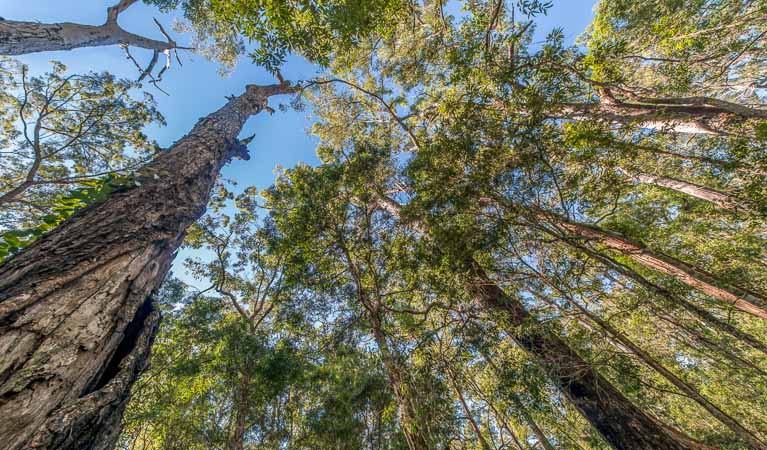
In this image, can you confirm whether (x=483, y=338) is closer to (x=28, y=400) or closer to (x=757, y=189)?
(x=757, y=189)

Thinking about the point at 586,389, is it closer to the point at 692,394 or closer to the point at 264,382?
the point at 692,394

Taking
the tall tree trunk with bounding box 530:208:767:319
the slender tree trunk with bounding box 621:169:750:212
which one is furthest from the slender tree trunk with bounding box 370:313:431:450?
the slender tree trunk with bounding box 621:169:750:212

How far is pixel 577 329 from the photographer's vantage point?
5051 mm

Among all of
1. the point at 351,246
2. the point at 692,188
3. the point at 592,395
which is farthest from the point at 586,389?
the point at 692,188

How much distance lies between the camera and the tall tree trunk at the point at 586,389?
3.47m

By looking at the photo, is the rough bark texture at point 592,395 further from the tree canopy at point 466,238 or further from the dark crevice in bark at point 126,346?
the dark crevice in bark at point 126,346

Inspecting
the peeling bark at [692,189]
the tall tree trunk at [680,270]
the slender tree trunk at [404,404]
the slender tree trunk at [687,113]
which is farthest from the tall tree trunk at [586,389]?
the slender tree trunk at [687,113]

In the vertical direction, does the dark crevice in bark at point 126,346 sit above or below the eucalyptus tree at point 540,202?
below

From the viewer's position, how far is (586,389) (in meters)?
4.04

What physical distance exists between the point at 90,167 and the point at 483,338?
29.3 feet

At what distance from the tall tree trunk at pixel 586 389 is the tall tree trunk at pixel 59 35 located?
688 centimetres

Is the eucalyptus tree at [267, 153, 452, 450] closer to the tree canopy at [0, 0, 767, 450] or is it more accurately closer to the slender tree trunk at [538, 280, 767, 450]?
the tree canopy at [0, 0, 767, 450]

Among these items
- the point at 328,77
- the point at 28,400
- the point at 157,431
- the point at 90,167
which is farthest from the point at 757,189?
the point at 90,167

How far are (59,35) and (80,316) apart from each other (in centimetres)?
570
